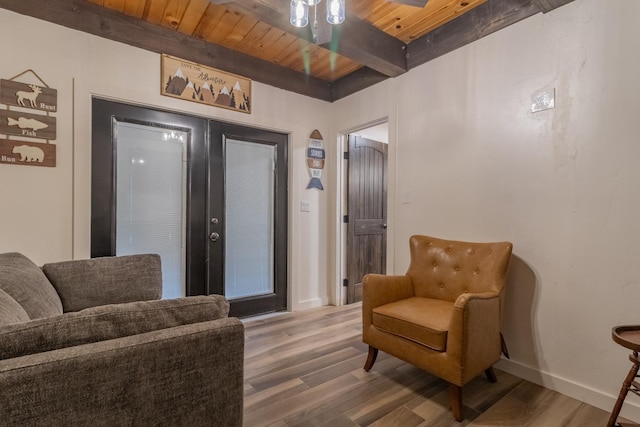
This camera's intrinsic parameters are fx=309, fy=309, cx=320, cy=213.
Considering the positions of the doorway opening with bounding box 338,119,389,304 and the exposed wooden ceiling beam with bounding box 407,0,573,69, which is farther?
the doorway opening with bounding box 338,119,389,304

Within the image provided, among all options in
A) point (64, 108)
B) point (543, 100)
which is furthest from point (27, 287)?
point (543, 100)

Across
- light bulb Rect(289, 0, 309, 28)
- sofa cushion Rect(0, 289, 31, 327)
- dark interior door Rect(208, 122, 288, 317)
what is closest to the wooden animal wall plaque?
dark interior door Rect(208, 122, 288, 317)

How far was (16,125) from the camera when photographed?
2.07 meters

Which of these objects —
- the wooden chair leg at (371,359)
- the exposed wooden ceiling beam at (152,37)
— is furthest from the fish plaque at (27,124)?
the wooden chair leg at (371,359)

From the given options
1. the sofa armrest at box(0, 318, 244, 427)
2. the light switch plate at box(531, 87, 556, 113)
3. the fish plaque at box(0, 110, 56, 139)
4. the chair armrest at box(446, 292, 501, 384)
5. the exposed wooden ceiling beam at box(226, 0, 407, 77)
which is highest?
the exposed wooden ceiling beam at box(226, 0, 407, 77)

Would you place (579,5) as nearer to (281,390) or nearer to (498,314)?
(498,314)

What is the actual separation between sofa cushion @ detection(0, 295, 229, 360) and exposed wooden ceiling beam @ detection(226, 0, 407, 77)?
170cm

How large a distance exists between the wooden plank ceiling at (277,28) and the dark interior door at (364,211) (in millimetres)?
977

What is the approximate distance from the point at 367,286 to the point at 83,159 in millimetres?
2281

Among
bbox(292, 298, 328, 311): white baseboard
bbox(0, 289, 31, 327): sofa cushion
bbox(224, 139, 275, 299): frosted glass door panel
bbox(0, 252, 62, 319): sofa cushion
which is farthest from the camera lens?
bbox(292, 298, 328, 311): white baseboard

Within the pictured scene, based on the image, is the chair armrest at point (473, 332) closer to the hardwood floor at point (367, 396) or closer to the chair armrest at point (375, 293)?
the hardwood floor at point (367, 396)

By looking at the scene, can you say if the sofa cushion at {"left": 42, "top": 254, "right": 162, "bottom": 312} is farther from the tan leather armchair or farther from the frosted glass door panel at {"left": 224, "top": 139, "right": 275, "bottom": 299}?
the tan leather armchair

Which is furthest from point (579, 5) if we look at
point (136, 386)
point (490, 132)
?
point (136, 386)

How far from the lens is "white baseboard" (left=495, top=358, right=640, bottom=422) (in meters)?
1.64
